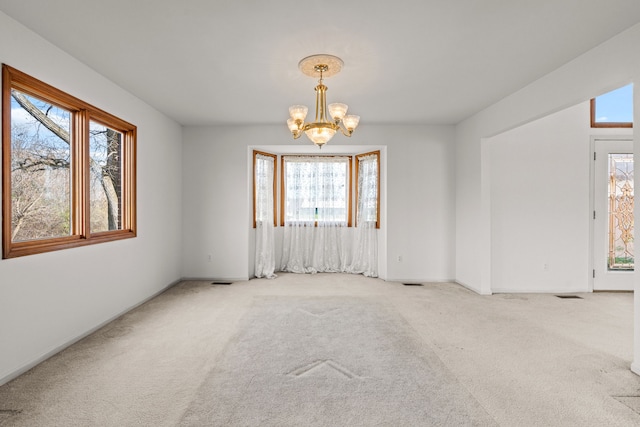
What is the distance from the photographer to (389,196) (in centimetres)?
577

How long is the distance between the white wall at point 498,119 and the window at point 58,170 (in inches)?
184

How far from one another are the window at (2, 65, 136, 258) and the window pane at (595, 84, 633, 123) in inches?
261

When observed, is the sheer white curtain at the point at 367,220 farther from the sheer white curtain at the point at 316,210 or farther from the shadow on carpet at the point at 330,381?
the shadow on carpet at the point at 330,381

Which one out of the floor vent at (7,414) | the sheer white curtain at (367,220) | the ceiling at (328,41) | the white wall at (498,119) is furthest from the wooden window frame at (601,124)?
the floor vent at (7,414)

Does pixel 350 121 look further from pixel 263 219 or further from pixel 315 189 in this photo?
pixel 315 189

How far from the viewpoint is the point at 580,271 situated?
5012mm

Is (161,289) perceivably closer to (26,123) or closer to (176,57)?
(26,123)

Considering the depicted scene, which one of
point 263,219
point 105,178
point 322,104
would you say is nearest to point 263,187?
point 263,219

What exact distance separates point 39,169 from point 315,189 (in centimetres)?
449

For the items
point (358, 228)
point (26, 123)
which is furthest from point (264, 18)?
point (358, 228)

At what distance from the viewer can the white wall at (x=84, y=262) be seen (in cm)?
249

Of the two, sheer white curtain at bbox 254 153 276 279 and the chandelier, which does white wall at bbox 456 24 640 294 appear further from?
sheer white curtain at bbox 254 153 276 279

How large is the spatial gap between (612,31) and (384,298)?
3.61 m

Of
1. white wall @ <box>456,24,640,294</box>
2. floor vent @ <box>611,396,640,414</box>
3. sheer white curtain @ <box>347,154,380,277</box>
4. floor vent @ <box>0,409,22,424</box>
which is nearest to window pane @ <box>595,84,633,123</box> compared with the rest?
white wall @ <box>456,24,640,294</box>
